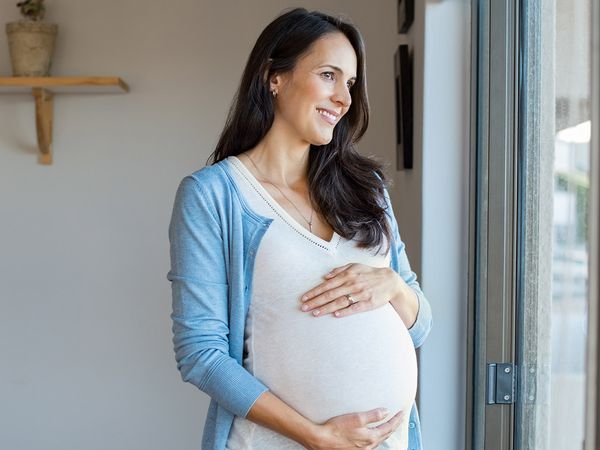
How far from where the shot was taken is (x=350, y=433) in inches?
53.0

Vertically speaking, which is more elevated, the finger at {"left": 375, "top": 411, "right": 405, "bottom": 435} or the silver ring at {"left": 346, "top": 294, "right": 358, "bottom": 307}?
the silver ring at {"left": 346, "top": 294, "right": 358, "bottom": 307}

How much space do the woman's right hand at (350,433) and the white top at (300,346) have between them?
0.02m

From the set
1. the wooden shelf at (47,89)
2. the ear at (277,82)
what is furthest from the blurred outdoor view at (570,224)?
the wooden shelf at (47,89)

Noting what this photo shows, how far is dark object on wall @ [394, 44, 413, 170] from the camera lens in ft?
8.37

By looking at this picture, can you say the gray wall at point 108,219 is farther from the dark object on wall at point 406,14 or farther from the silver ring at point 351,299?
the silver ring at point 351,299

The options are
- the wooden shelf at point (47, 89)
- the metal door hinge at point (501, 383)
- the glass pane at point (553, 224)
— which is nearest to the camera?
the glass pane at point (553, 224)

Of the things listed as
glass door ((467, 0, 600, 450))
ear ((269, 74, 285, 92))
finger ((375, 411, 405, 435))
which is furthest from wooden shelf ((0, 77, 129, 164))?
finger ((375, 411, 405, 435))

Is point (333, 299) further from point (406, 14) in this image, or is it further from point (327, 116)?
point (406, 14)

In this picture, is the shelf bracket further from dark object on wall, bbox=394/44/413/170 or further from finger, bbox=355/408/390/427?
finger, bbox=355/408/390/427

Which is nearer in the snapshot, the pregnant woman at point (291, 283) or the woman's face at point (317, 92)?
the pregnant woman at point (291, 283)

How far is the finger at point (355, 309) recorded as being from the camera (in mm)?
1379

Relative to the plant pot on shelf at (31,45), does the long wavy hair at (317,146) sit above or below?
below

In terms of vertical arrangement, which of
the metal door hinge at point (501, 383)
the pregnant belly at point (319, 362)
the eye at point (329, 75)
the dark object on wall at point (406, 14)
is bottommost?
the metal door hinge at point (501, 383)

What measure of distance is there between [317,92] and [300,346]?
0.38 m
